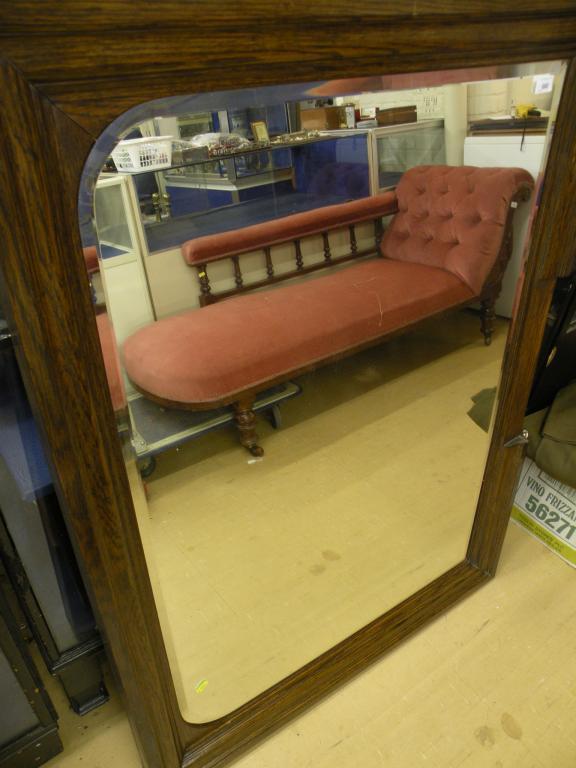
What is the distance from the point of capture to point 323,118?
81 cm

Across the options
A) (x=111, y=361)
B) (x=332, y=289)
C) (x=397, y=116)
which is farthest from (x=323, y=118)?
(x=111, y=361)

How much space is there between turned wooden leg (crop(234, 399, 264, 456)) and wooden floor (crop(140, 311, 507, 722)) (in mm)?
19

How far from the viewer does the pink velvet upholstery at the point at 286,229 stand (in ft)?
2.79

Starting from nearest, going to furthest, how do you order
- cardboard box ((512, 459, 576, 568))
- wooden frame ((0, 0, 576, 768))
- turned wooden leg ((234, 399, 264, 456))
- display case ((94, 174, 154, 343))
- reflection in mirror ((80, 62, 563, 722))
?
1. wooden frame ((0, 0, 576, 768))
2. display case ((94, 174, 154, 343))
3. reflection in mirror ((80, 62, 563, 722))
4. turned wooden leg ((234, 399, 264, 456))
5. cardboard box ((512, 459, 576, 568))

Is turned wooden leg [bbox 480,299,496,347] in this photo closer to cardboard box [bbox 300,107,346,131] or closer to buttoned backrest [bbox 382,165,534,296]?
buttoned backrest [bbox 382,165,534,296]

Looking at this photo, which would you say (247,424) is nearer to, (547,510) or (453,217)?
(453,217)

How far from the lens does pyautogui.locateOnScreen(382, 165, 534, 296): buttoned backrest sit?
1043 mm

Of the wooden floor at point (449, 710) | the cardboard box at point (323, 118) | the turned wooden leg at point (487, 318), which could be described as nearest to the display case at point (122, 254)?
the cardboard box at point (323, 118)

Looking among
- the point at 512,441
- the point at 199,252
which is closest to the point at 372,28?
the point at 199,252

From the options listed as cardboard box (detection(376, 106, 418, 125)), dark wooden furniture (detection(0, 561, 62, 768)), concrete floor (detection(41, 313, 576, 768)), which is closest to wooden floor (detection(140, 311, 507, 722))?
concrete floor (detection(41, 313, 576, 768))

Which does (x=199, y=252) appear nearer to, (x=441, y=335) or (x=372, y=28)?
(x=372, y=28)

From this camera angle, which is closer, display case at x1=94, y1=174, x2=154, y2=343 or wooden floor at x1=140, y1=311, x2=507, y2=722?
display case at x1=94, y1=174, x2=154, y2=343

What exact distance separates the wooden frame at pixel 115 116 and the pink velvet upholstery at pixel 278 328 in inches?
6.1

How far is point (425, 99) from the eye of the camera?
0.88m
